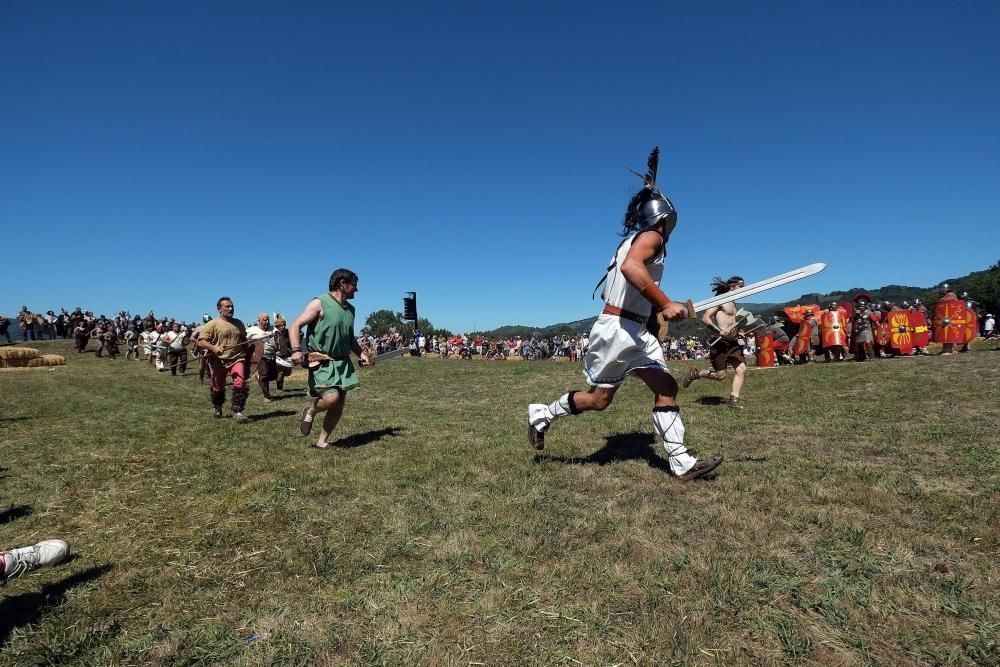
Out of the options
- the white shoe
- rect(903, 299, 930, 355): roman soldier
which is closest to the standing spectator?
the white shoe

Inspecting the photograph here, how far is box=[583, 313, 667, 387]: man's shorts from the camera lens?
434cm

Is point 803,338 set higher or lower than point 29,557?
higher

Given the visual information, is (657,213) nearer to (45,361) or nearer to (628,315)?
(628,315)

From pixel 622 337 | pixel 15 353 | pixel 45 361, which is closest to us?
pixel 622 337

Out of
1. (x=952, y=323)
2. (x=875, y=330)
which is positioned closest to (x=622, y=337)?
(x=875, y=330)

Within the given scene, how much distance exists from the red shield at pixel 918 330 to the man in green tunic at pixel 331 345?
1644 centimetres

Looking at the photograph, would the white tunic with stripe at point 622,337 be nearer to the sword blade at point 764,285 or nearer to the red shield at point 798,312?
the sword blade at point 764,285

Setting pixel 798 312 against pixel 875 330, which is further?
pixel 798 312

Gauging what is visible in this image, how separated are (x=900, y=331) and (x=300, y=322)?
1680 centimetres

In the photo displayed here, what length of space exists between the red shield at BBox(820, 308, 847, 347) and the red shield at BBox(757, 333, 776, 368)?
4.82ft

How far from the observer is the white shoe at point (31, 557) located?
2.79 m

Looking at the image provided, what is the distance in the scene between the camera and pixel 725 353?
8.33 meters

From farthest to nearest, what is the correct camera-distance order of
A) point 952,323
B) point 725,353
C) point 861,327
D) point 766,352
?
point 766,352 → point 861,327 → point 952,323 → point 725,353

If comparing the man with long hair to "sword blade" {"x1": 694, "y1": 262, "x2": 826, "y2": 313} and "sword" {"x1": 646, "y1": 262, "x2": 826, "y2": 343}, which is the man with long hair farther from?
"sword blade" {"x1": 694, "y1": 262, "x2": 826, "y2": 313}
